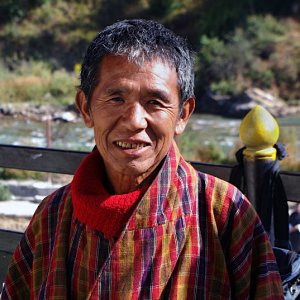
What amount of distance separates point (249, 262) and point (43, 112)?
2572cm

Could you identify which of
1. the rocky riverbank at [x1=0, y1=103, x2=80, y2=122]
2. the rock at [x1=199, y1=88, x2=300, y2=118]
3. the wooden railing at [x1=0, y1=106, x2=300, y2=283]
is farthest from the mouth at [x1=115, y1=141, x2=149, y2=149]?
the rock at [x1=199, y1=88, x2=300, y2=118]

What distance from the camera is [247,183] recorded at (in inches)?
111

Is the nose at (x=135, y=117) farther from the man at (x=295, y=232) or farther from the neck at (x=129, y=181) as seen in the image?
the man at (x=295, y=232)

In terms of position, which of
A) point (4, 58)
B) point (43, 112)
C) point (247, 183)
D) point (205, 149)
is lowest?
point (247, 183)

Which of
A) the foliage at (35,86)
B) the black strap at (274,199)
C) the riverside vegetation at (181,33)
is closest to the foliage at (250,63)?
the riverside vegetation at (181,33)

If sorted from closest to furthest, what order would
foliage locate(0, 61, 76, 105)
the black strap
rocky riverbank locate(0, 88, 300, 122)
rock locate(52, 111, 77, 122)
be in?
the black strap → rock locate(52, 111, 77, 122) → rocky riverbank locate(0, 88, 300, 122) → foliage locate(0, 61, 76, 105)

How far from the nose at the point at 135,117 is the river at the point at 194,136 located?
10602 millimetres

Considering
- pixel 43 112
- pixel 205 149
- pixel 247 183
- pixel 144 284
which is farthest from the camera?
pixel 43 112

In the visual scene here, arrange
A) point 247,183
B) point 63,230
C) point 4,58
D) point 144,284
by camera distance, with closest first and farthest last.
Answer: point 144,284 → point 63,230 → point 247,183 → point 4,58

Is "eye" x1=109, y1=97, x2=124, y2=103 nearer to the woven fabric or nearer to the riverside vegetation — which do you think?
the woven fabric

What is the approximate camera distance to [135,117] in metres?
1.65

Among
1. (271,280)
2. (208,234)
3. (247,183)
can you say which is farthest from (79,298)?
(247,183)

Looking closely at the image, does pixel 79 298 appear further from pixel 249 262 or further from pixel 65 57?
pixel 65 57

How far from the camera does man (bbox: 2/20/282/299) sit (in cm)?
167
